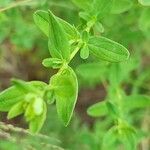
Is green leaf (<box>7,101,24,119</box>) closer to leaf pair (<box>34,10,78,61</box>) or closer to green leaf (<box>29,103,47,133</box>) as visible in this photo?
green leaf (<box>29,103,47,133</box>)

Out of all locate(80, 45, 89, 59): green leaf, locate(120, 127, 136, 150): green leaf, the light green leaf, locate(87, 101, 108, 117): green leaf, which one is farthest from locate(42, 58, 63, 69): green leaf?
the light green leaf

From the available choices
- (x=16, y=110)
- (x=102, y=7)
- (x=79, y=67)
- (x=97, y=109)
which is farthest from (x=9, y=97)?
(x=79, y=67)

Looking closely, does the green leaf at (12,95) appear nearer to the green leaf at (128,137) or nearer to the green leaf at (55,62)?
the green leaf at (55,62)

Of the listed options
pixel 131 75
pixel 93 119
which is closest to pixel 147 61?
pixel 131 75

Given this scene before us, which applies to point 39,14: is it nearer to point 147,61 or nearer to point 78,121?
point 78,121

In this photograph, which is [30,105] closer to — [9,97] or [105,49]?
[9,97]

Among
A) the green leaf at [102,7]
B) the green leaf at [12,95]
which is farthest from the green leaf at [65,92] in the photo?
the green leaf at [102,7]
